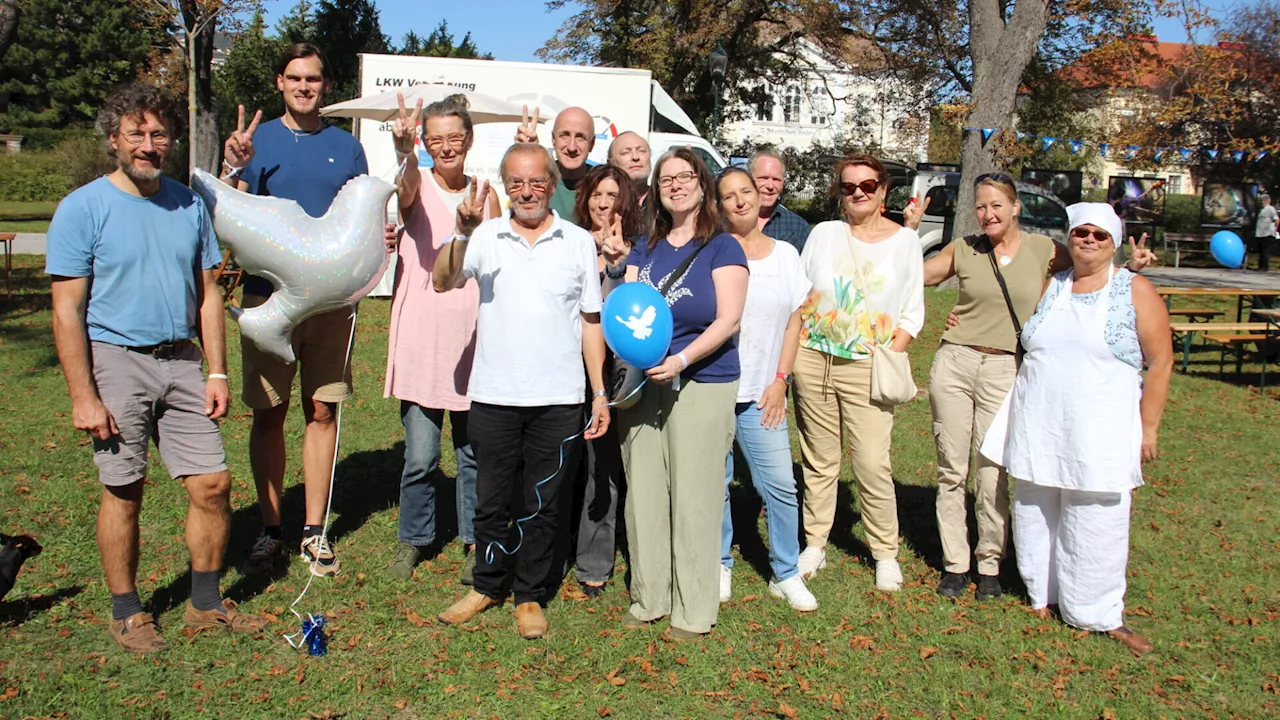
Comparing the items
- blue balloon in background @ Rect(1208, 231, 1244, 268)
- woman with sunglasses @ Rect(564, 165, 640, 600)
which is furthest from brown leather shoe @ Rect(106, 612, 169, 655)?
blue balloon in background @ Rect(1208, 231, 1244, 268)

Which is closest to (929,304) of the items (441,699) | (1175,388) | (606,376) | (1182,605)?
(1175,388)

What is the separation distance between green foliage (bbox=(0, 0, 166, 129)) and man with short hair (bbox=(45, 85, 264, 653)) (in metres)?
45.2

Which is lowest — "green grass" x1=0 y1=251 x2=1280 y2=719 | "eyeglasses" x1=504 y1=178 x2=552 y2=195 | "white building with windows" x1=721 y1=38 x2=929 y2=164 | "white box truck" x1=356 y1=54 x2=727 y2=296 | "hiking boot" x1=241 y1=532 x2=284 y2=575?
"green grass" x1=0 y1=251 x2=1280 y2=719

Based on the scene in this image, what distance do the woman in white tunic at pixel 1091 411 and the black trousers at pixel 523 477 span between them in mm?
1977

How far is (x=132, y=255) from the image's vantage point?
11.0 feet

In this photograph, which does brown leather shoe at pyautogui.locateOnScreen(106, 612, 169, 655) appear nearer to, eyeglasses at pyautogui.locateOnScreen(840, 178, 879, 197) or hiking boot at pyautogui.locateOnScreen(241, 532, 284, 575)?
hiking boot at pyautogui.locateOnScreen(241, 532, 284, 575)

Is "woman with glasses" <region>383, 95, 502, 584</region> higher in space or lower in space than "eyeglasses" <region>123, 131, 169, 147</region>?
lower

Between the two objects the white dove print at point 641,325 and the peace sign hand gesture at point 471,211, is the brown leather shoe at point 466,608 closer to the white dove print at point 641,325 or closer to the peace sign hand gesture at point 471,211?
the white dove print at point 641,325

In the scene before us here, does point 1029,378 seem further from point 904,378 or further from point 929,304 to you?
point 929,304

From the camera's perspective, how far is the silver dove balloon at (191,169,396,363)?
Answer: 3590 millimetres

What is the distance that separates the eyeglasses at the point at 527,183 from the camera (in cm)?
370

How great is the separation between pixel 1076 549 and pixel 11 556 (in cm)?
441

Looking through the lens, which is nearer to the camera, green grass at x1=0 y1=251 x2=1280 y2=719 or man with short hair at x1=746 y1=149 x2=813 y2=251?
green grass at x1=0 y1=251 x2=1280 y2=719

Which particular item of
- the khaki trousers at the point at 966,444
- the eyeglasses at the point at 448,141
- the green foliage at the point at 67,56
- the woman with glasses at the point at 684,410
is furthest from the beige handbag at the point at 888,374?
the green foliage at the point at 67,56
